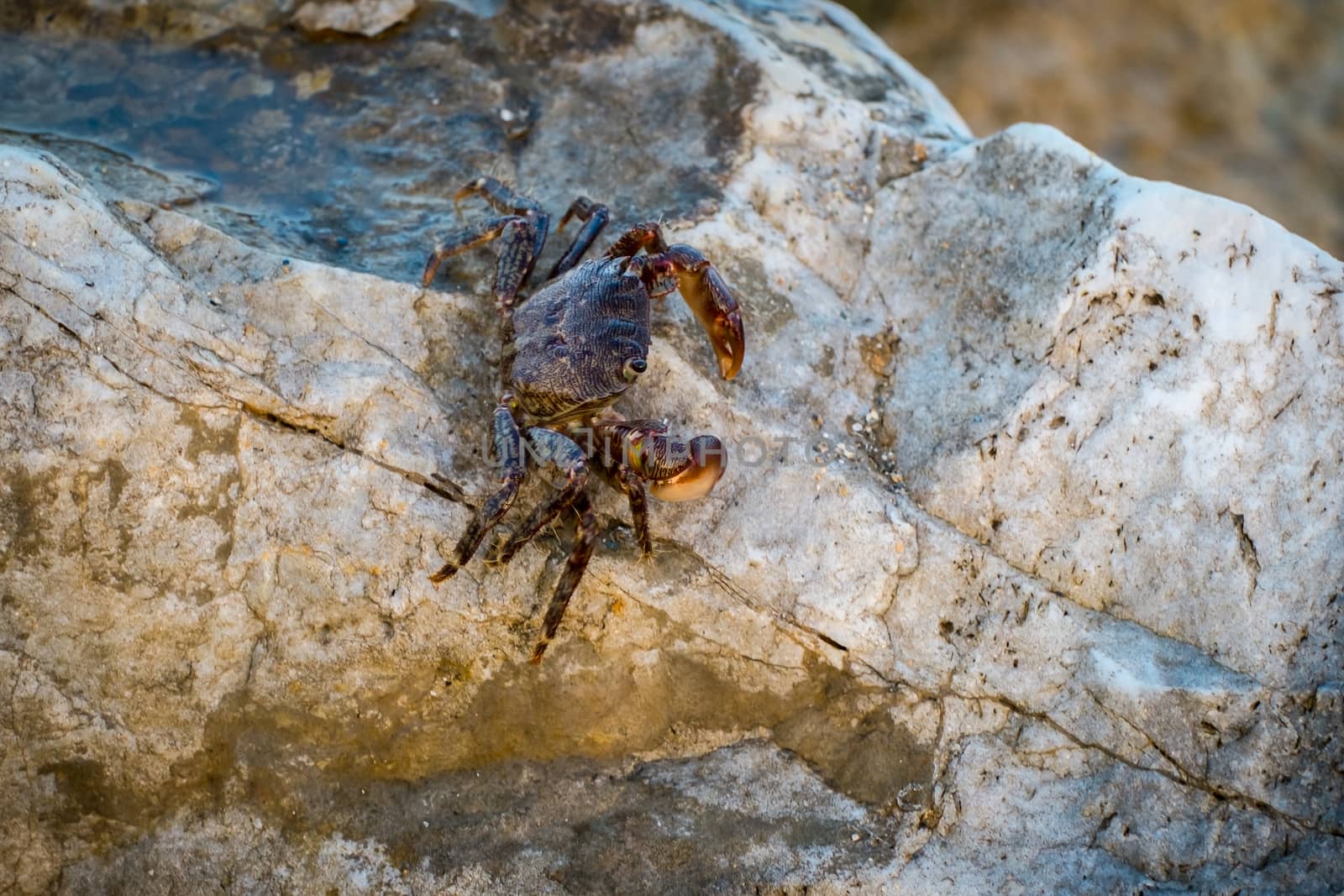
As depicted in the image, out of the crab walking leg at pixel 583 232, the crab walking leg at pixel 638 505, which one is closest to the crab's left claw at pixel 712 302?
the crab walking leg at pixel 583 232

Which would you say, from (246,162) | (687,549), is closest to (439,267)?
(246,162)

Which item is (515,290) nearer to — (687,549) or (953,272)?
(687,549)

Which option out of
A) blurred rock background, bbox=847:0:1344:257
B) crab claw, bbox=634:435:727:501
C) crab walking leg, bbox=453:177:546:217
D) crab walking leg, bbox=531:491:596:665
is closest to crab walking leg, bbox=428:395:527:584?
crab walking leg, bbox=531:491:596:665

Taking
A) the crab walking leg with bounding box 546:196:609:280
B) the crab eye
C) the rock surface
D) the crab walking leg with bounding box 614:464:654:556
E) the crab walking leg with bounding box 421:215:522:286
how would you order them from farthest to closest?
the crab walking leg with bounding box 546:196:609:280 → the crab walking leg with bounding box 421:215:522:286 → the crab eye → the crab walking leg with bounding box 614:464:654:556 → the rock surface

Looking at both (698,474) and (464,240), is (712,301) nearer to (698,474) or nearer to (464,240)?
(698,474)

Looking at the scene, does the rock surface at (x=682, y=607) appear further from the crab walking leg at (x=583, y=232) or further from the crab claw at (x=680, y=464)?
the crab walking leg at (x=583, y=232)

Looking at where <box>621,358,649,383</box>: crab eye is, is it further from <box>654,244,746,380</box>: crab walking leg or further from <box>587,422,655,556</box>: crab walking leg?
<box>654,244,746,380</box>: crab walking leg
